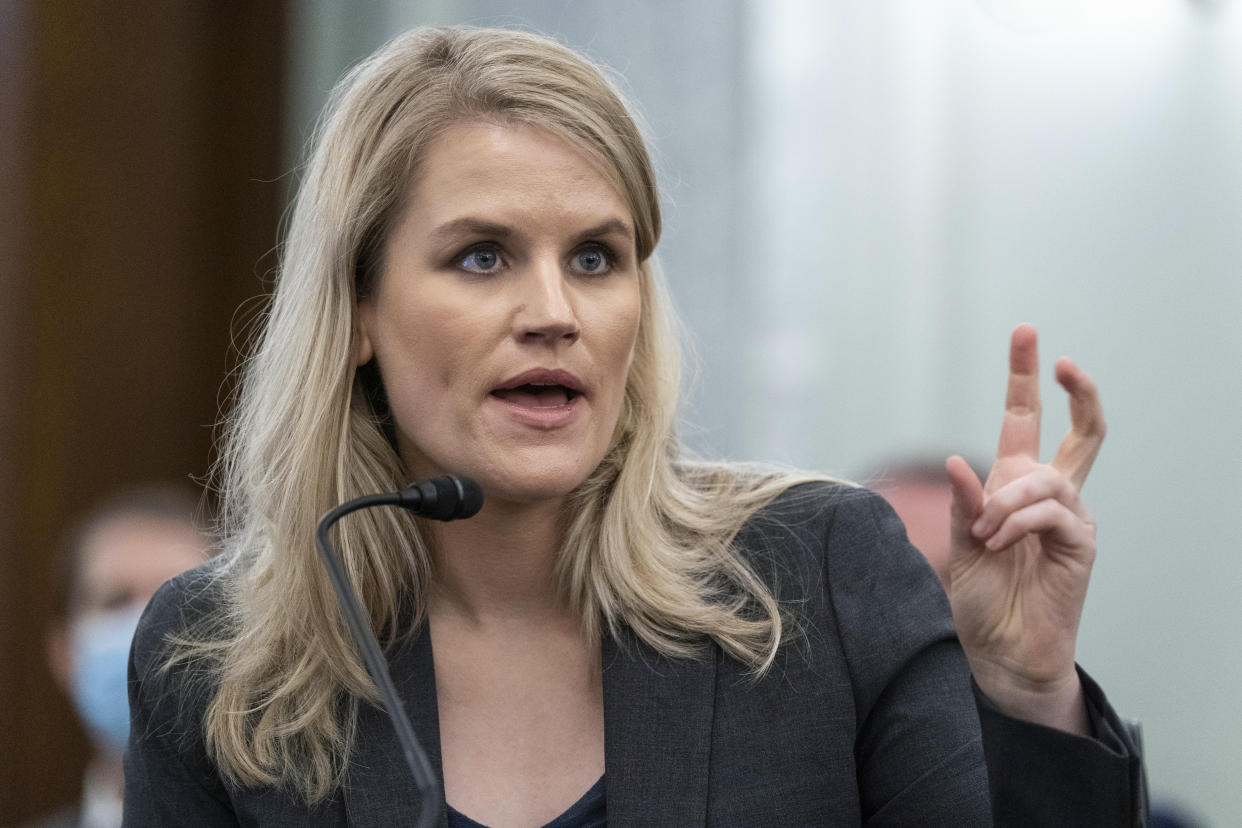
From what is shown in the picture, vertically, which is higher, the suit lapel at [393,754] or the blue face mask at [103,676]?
the suit lapel at [393,754]

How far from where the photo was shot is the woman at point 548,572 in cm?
158

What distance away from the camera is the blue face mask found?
9.75 feet

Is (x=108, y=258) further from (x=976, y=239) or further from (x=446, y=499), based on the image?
(x=446, y=499)

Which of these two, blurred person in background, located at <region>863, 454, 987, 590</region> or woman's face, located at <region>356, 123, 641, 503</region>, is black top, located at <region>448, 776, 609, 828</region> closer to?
woman's face, located at <region>356, 123, 641, 503</region>

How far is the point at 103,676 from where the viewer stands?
3.00 m

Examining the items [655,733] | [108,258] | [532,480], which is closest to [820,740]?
[655,733]

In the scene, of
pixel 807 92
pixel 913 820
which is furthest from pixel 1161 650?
pixel 913 820

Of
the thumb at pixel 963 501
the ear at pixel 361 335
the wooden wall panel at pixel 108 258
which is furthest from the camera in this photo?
the wooden wall panel at pixel 108 258

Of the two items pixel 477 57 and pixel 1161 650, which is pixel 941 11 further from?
pixel 477 57

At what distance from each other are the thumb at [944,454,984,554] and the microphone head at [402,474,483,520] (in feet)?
1.78

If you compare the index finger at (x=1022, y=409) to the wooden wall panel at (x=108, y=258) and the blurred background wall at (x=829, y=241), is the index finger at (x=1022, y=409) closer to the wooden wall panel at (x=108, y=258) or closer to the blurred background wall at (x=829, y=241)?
the blurred background wall at (x=829, y=241)

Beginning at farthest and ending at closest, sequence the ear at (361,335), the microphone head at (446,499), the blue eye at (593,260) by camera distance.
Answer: the ear at (361,335)
the blue eye at (593,260)
the microphone head at (446,499)

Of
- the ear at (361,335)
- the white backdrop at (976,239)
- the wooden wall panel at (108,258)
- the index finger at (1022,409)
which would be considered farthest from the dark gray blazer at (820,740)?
the wooden wall panel at (108,258)

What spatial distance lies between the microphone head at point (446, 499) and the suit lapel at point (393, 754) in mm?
429
